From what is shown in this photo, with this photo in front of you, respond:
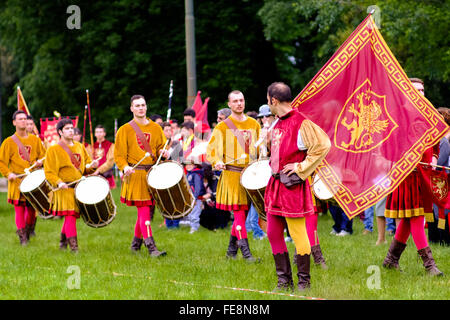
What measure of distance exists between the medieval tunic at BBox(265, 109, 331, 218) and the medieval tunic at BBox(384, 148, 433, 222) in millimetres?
1297

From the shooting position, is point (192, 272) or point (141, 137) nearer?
point (192, 272)

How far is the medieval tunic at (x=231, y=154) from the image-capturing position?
8203 millimetres

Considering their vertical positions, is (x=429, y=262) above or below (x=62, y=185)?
below

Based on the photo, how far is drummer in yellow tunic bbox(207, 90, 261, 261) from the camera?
8.19m

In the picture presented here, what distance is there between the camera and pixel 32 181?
9953 millimetres

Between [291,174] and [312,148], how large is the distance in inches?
12.9

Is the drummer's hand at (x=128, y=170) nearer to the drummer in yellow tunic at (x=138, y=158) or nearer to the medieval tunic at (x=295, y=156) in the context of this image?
the drummer in yellow tunic at (x=138, y=158)

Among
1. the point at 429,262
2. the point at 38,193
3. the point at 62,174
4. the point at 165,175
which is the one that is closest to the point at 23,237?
the point at 38,193

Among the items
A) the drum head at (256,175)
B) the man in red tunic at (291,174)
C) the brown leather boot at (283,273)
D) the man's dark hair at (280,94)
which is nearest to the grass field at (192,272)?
the brown leather boot at (283,273)

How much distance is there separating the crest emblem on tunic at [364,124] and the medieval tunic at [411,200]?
601 mm

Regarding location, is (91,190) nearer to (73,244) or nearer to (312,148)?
(73,244)

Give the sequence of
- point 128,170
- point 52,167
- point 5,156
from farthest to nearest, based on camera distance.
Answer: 1. point 5,156
2. point 52,167
3. point 128,170

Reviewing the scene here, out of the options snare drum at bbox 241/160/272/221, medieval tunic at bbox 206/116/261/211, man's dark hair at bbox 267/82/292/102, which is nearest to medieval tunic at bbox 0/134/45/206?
medieval tunic at bbox 206/116/261/211

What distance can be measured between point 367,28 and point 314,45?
17842 mm
